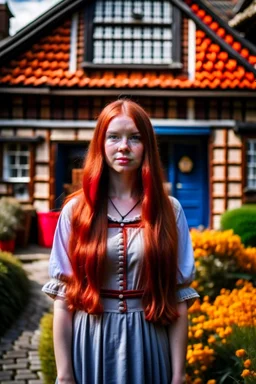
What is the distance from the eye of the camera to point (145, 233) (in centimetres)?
217

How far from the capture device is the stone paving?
4.49 metres

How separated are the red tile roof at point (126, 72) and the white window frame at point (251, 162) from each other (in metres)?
1.19

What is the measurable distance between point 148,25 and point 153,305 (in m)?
9.52

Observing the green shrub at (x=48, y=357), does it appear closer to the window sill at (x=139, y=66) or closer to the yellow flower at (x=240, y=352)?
the yellow flower at (x=240, y=352)

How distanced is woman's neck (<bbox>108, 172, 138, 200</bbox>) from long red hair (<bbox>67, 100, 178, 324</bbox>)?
0.03 m

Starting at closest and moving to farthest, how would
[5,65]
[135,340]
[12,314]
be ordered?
[135,340] < [12,314] < [5,65]

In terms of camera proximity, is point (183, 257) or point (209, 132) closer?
point (183, 257)

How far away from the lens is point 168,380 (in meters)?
2.15

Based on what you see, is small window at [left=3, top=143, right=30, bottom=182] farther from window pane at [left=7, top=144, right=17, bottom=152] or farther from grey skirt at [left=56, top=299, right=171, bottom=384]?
grey skirt at [left=56, top=299, right=171, bottom=384]

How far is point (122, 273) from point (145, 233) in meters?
0.19

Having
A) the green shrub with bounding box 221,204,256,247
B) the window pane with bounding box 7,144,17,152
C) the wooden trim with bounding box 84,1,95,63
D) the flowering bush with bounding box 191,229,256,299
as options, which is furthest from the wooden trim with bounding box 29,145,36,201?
the flowering bush with bounding box 191,229,256,299

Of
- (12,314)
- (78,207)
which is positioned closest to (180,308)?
(78,207)

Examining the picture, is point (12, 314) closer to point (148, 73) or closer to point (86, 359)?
point (86, 359)

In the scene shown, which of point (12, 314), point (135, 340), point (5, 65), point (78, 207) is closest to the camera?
point (135, 340)
